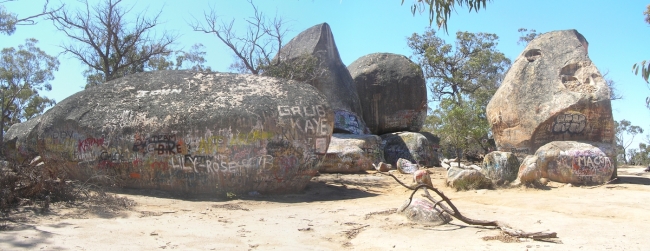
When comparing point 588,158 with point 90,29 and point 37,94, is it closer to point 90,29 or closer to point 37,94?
point 90,29

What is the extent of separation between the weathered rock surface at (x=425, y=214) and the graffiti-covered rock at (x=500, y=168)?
5467 mm

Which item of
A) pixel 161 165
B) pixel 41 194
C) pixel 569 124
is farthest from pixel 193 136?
pixel 569 124

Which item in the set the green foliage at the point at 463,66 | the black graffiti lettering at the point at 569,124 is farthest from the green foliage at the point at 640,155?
the black graffiti lettering at the point at 569,124

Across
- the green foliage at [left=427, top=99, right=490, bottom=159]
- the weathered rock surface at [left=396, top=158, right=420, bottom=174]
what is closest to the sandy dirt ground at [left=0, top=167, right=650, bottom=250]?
the weathered rock surface at [left=396, top=158, right=420, bottom=174]

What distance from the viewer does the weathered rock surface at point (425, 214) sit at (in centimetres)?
802

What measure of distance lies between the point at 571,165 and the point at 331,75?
1137 centimetres

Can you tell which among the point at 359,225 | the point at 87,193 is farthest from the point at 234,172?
the point at 359,225

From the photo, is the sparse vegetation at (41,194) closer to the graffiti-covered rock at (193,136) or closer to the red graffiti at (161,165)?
the red graffiti at (161,165)

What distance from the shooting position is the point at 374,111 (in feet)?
84.6

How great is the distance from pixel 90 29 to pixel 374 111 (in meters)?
13.2

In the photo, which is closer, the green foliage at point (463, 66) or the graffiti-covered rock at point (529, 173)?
the graffiti-covered rock at point (529, 173)

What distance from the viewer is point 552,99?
15.1m

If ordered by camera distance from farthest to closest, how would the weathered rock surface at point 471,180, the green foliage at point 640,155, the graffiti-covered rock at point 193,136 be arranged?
the green foliage at point 640,155
the weathered rock surface at point 471,180
the graffiti-covered rock at point 193,136

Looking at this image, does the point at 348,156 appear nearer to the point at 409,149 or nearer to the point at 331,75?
the point at 409,149
